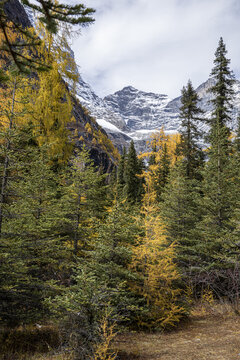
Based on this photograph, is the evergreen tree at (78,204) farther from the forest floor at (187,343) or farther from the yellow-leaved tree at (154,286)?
the forest floor at (187,343)

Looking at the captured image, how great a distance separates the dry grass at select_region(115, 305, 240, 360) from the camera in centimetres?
565

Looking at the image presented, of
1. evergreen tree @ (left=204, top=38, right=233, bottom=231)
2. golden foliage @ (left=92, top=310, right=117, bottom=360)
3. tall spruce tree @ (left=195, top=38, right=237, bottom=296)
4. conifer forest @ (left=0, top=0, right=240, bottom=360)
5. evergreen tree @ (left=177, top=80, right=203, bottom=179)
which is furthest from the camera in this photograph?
evergreen tree @ (left=177, top=80, right=203, bottom=179)

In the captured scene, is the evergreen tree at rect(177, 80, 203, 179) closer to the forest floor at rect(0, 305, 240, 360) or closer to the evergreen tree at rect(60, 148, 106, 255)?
the evergreen tree at rect(60, 148, 106, 255)

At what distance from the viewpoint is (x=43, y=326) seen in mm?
8289

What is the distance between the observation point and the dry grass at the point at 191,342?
5.65 m

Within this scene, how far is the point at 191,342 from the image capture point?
22.2ft

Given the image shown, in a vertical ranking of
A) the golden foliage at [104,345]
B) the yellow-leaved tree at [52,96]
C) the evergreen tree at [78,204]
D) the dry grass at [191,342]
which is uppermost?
the yellow-leaved tree at [52,96]

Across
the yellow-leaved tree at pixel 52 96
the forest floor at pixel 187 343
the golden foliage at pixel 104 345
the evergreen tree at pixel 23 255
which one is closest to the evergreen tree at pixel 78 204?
the evergreen tree at pixel 23 255

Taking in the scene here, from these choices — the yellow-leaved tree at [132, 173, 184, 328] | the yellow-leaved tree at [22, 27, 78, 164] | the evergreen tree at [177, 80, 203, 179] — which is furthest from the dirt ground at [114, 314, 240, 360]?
the evergreen tree at [177, 80, 203, 179]

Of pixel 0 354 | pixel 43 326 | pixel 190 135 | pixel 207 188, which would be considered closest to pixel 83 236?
pixel 43 326

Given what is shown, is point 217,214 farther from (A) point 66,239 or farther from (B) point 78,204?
(A) point 66,239

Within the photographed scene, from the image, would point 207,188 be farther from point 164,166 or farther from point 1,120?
point 164,166

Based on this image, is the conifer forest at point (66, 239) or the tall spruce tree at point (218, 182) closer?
the conifer forest at point (66, 239)

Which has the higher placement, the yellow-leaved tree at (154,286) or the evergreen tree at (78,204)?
the evergreen tree at (78,204)
